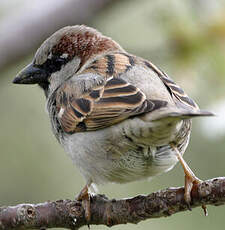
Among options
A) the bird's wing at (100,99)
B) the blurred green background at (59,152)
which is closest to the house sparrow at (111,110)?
the bird's wing at (100,99)

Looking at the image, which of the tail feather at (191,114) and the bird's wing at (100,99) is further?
the bird's wing at (100,99)

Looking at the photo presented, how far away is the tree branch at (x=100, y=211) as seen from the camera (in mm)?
4258

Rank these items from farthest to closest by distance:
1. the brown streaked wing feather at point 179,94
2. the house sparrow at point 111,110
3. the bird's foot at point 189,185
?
1. the brown streaked wing feather at point 179,94
2. the house sparrow at point 111,110
3. the bird's foot at point 189,185

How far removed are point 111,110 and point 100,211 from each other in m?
0.85

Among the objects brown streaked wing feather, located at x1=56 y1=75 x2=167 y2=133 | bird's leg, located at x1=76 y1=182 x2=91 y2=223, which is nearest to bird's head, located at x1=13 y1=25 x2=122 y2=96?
brown streaked wing feather, located at x1=56 y1=75 x2=167 y2=133

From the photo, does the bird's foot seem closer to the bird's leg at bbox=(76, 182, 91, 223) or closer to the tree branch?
the tree branch

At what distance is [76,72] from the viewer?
5.84 meters

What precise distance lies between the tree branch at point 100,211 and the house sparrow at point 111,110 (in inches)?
3.5

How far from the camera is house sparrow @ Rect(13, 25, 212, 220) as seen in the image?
14.3ft

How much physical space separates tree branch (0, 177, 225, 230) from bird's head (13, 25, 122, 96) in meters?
1.60

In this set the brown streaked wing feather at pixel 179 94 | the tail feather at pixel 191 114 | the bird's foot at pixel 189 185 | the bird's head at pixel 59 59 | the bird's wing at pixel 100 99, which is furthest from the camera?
the bird's head at pixel 59 59

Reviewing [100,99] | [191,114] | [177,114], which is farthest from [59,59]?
[191,114]

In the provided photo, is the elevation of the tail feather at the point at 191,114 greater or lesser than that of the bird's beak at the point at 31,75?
lesser

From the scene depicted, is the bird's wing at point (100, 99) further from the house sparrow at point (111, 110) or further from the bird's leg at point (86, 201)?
the bird's leg at point (86, 201)
